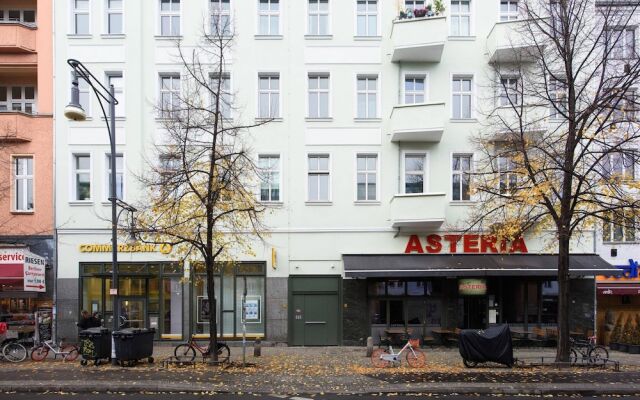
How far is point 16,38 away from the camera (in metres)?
20.4

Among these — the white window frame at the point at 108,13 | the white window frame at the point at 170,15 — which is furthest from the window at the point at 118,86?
the white window frame at the point at 170,15

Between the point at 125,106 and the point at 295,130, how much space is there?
21.8 ft

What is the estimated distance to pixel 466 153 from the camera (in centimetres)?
2083

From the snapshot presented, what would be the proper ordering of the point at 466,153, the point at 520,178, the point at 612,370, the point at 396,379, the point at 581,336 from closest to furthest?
the point at 396,379 < the point at 612,370 < the point at 520,178 < the point at 581,336 < the point at 466,153

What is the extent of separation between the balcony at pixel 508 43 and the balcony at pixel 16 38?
702 inches

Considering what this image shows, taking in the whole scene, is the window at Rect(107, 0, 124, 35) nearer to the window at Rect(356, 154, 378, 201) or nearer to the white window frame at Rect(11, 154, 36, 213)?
the white window frame at Rect(11, 154, 36, 213)

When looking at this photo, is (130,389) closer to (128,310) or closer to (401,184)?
(128,310)

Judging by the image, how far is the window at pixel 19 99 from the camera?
22.2 meters

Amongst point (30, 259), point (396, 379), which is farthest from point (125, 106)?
point (396, 379)

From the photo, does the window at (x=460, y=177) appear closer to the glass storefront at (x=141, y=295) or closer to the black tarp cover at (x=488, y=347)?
the black tarp cover at (x=488, y=347)

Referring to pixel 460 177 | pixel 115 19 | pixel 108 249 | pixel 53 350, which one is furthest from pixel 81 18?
pixel 460 177

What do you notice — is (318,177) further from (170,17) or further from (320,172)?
(170,17)

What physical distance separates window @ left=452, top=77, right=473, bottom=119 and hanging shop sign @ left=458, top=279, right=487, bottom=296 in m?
6.44

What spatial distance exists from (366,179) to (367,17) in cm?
643
